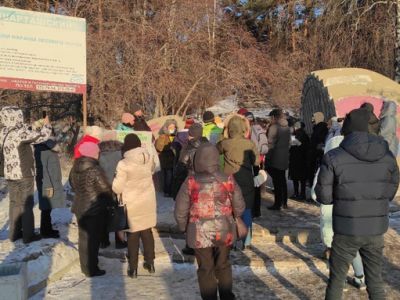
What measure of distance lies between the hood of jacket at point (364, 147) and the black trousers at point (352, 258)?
0.59 metres

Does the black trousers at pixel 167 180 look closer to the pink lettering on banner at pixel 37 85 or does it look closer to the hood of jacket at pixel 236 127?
the pink lettering on banner at pixel 37 85

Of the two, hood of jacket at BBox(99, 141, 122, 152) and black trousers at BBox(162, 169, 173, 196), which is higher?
hood of jacket at BBox(99, 141, 122, 152)

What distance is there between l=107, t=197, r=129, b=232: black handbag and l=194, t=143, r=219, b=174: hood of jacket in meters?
1.36

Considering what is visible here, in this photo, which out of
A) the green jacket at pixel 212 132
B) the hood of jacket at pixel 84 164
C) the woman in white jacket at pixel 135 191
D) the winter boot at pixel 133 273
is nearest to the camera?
the woman in white jacket at pixel 135 191

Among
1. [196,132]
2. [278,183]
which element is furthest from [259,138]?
[196,132]

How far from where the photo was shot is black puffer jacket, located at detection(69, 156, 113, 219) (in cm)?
466

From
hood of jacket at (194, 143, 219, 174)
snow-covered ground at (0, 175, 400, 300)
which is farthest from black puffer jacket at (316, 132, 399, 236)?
snow-covered ground at (0, 175, 400, 300)

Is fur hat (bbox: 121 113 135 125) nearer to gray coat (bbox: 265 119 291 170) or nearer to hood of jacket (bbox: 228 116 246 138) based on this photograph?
gray coat (bbox: 265 119 291 170)

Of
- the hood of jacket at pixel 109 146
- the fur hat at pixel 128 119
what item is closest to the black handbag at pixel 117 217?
the hood of jacket at pixel 109 146

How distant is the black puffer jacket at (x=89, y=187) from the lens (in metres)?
4.66

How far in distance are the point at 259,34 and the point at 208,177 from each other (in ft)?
74.9

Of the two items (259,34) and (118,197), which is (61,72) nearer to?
(118,197)

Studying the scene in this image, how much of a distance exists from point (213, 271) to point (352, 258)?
3.60 ft

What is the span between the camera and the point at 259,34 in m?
25.1
